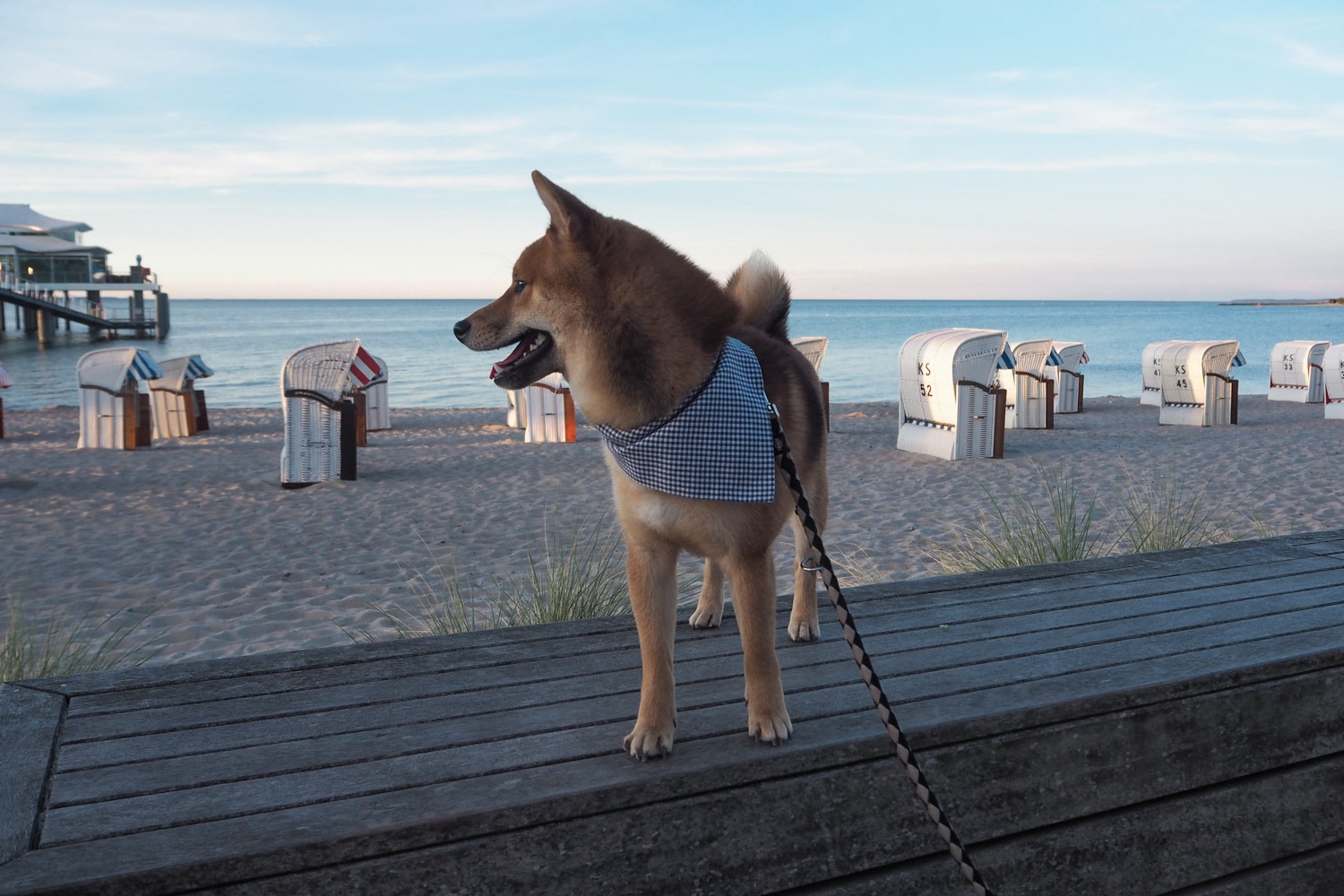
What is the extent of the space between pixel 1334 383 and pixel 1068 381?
14.5 ft

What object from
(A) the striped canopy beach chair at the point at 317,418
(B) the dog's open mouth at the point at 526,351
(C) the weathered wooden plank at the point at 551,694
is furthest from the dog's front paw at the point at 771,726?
(A) the striped canopy beach chair at the point at 317,418

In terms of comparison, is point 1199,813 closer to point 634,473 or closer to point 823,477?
point 823,477

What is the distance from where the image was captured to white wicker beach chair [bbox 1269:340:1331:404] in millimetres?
20938

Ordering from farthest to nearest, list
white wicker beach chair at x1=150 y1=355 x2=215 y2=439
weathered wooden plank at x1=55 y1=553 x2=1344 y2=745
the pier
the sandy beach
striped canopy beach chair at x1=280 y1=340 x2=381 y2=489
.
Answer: the pier < white wicker beach chair at x1=150 y1=355 x2=215 y2=439 < striped canopy beach chair at x1=280 y1=340 x2=381 y2=489 < the sandy beach < weathered wooden plank at x1=55 y1=553 x2=1344 y2=745

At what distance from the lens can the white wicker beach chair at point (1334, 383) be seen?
16.7m

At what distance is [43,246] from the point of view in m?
62.7

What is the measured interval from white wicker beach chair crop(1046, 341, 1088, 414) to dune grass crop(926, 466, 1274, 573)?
1026 centimetres

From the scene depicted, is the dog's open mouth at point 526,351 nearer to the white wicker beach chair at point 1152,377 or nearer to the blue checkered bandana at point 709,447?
the blue checkered bandana at point 709,447

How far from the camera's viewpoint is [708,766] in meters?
2.05

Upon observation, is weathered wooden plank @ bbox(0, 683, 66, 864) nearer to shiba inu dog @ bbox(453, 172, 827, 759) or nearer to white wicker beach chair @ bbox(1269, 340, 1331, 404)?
shiba inu dog @ bbox(453, 172, 827, 759)

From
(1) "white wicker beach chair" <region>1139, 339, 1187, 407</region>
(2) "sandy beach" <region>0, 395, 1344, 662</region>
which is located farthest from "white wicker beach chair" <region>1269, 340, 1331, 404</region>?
(2) "sandy beach" <region>0, 395, 1344, 662</region>

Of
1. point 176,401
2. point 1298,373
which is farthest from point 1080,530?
point 1298,373

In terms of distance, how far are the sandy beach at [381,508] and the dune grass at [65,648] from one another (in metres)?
0.16

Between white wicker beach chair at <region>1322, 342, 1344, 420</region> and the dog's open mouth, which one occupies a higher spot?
the dog's open mouth
